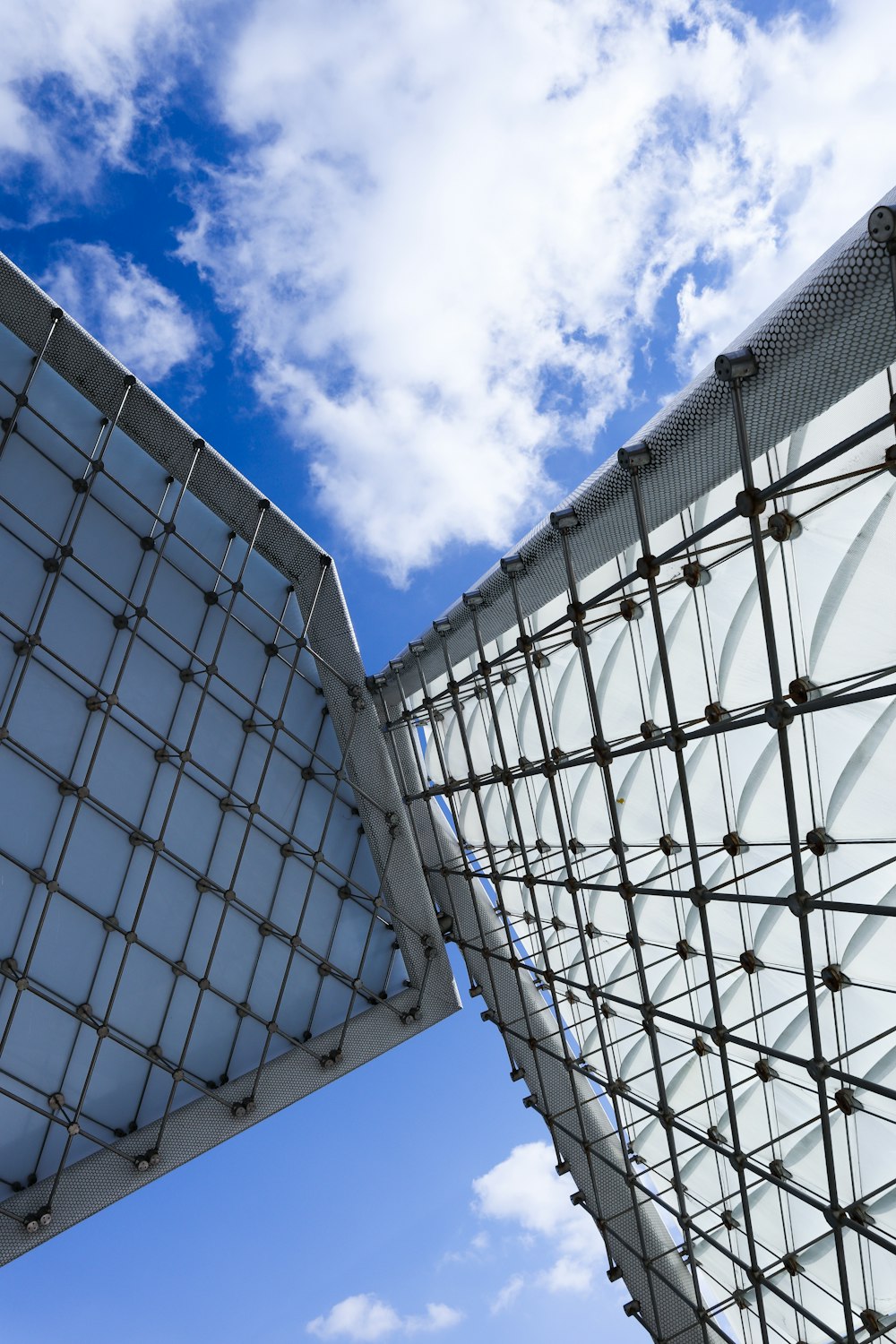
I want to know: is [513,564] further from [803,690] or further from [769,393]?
[769,393]

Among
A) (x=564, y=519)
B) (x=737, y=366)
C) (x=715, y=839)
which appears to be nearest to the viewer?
(x=737, y=366)

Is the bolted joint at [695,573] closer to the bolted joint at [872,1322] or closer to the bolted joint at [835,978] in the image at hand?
the bolted joint at [835,978]

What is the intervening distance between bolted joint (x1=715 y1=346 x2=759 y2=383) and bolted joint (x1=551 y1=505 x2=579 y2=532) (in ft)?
11.9

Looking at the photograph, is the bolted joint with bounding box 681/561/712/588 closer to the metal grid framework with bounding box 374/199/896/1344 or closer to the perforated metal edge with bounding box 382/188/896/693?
the metal grid framework with bounding box 374/199/896/1344

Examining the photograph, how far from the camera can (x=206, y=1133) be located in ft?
53.8

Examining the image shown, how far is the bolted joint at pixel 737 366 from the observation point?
8344 millimetres

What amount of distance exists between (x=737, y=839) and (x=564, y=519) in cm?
477

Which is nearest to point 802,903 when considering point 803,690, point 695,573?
point 803,690

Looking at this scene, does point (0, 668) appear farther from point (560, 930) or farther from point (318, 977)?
point (560, 930)

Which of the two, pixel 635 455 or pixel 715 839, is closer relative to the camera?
pixel 635 455

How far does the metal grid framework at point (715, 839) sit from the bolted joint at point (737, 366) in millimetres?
25

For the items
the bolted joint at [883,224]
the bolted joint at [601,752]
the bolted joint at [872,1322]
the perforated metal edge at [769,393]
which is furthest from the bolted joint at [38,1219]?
the bolted joint at [883,224]

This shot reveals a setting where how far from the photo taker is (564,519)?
11961 millimetres

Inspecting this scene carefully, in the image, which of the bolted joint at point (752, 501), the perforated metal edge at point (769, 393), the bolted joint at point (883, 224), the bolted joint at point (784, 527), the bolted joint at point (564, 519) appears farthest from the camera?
the bolted joint at point (564, 519)
